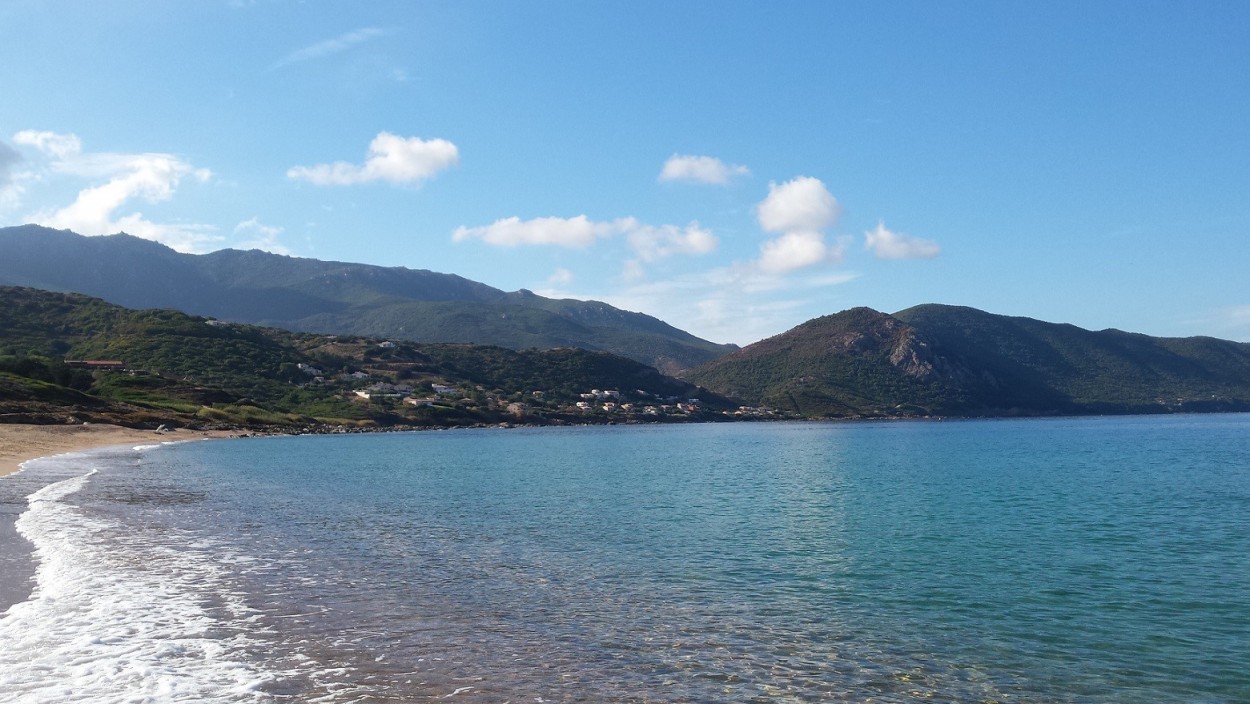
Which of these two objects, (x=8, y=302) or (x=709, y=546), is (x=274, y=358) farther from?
(x=709, y=546)

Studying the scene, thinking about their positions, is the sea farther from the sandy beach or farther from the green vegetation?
the green vegetation

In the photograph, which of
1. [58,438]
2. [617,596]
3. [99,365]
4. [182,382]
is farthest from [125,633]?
[99,365]

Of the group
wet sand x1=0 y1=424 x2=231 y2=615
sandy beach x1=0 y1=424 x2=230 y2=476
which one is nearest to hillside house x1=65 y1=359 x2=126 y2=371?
wet sand x1=0 y1=424 x2=231 y2=615

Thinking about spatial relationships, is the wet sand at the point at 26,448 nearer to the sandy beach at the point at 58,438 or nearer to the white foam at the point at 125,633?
the sandy beach at the point at 58,438

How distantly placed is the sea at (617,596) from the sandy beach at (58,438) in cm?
2249

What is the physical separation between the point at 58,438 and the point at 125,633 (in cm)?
7246

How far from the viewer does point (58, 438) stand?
243 ft

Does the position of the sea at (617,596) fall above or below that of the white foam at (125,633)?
below

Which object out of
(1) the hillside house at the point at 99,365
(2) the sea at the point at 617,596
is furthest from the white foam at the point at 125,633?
(1) the hillside house at the point at 99,365

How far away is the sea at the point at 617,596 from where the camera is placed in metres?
12.4

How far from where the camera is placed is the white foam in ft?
37.9

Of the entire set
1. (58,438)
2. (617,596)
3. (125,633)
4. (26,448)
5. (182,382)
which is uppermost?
(182,382)

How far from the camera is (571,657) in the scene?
13.6 meters

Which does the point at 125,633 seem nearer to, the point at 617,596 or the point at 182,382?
the point at 617,596
